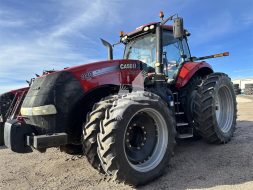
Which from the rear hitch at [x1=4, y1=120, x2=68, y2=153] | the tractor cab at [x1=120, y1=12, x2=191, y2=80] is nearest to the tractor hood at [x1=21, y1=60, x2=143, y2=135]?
the rear hitch at [x1=4, y1=120, x2=68, y2=153]

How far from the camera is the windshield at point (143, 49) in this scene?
6738 mm

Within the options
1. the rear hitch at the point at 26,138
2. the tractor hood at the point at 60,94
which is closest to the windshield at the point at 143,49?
the tractor hood at the point at 60,94

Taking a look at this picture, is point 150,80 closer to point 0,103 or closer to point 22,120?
point 22,120

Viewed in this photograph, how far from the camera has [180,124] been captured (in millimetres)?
6133

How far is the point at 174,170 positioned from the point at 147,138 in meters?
0.68

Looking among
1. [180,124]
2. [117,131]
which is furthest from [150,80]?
[117,131]

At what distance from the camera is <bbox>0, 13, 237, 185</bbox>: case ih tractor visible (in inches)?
172

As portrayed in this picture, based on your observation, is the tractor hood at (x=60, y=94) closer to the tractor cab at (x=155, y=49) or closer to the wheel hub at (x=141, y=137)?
the wheel hub at (x=141, y=137)

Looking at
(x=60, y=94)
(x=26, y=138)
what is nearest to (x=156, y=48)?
(x=60, y=94)

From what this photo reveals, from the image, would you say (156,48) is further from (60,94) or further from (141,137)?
(60,94)

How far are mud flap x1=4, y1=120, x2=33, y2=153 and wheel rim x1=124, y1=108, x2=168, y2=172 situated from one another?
4.83 feet

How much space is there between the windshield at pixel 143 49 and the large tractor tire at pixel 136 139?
196 cm

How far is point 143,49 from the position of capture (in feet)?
22.9

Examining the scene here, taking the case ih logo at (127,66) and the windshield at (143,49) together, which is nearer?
the case ih logo at (127,66)
